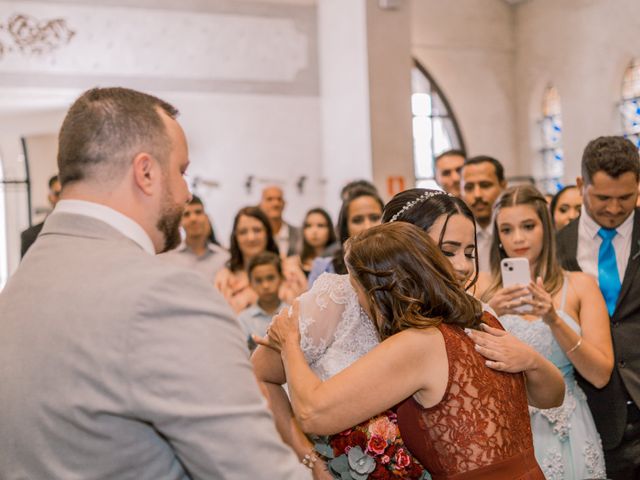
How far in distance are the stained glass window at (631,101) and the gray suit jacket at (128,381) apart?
41.7 ft

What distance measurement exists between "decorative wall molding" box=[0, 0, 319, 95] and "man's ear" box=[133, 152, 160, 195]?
8.05 meters

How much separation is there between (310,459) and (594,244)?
2.01 metres

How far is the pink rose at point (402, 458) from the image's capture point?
2.07 m

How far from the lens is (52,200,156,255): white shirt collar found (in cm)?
145

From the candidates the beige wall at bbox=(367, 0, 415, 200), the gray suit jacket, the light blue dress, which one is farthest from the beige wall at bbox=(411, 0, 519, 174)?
the gray suit jacket

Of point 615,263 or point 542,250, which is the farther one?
point 615,263

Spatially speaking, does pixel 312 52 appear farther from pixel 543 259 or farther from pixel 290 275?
pixel 543 259

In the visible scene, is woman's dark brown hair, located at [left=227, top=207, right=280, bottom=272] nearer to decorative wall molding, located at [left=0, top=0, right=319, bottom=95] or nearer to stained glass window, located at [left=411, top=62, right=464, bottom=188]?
decorative wall molding, located at [left=0, top=0, right=319, bottom=95]

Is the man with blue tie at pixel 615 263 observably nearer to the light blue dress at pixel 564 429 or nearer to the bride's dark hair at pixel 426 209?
the light blue dress at pixel 564 429

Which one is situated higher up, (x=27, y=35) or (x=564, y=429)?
(x=27, y=35)

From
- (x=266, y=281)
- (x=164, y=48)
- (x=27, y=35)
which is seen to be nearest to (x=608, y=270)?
(x=266, y=281)

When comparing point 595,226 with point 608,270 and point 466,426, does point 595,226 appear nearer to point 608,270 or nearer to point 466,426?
point 608,270

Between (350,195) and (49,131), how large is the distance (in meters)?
6.30

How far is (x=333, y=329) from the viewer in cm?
219
